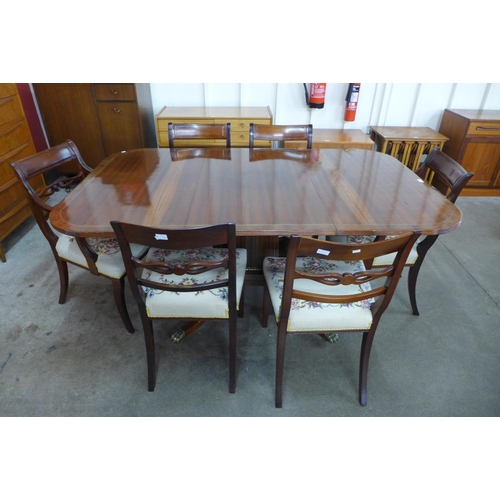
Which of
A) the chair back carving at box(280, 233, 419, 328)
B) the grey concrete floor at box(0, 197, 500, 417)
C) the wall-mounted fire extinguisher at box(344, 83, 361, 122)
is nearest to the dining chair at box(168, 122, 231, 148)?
the grey concrete floor at box(0, 197, 500, 417)

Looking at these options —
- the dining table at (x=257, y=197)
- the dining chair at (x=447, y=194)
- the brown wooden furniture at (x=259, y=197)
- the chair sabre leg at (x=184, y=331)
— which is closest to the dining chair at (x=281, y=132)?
the dining table at (x=257, y=197)

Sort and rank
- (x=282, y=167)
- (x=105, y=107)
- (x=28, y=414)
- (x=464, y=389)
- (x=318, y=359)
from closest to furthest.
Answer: (x=28, y=414) < (x=464, y=389) < (x=318, y=359) < (x=282, y=167) < (x=105, y=107)

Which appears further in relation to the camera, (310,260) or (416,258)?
(416,258)

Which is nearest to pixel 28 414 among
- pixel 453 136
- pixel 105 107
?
pixel 105 107

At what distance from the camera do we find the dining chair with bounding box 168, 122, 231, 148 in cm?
220

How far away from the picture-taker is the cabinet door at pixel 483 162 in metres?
3.18

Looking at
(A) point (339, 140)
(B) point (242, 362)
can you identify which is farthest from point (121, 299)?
(A) point (339, 140)

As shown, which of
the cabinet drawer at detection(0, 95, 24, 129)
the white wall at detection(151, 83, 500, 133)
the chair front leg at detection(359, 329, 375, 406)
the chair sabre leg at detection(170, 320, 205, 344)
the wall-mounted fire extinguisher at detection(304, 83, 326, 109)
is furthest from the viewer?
the white wall at detection(151, 83, 500, 133)

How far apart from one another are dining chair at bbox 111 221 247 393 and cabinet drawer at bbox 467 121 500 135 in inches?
108

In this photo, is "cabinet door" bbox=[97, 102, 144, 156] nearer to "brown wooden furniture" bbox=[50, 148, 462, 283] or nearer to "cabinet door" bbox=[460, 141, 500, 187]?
"brown wooden furniture" bbox=[50, 148, 462, 283]

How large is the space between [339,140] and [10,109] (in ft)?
8.73

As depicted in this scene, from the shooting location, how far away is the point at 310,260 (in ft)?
5.18
